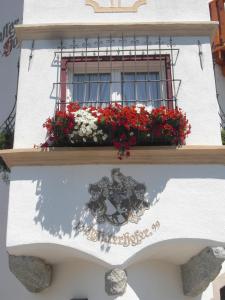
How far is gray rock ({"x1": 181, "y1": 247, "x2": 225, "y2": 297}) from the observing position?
19.1 feet

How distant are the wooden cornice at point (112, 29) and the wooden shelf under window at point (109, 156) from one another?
189cm

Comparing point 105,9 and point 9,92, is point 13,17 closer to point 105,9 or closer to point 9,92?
point 9,92

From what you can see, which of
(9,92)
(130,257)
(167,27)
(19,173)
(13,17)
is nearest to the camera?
(130,257)

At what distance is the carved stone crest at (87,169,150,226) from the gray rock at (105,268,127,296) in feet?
1.98

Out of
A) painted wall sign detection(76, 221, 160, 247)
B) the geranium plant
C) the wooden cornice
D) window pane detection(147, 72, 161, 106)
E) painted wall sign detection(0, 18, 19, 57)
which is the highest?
painted wall sign detection(0, 18, 19, 57)

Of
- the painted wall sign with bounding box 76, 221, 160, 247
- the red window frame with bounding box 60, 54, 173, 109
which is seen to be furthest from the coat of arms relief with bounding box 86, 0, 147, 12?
the painted wall sign with bounding box 76, 221, 160, 247

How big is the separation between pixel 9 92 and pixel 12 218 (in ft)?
11.3

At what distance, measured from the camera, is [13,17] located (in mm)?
9383

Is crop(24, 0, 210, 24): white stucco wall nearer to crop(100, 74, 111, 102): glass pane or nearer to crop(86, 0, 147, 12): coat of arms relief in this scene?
crop(86, 0, 147, 12): coat of arms relief

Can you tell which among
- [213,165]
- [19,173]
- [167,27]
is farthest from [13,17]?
[213,165]

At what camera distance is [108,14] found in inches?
280

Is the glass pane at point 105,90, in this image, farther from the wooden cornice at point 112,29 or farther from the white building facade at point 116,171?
the wooden cornice at point 112,29

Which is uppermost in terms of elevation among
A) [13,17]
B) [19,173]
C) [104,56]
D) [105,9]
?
[13,17]

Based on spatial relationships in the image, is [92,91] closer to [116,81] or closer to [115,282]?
[116,81]
